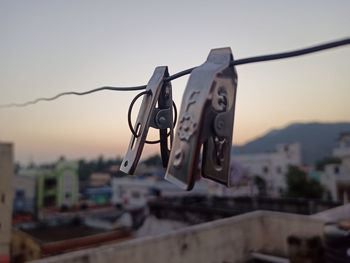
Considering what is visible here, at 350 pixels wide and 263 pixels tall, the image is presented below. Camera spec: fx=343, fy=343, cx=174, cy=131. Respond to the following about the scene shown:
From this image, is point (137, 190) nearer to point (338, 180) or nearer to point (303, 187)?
point (303, 187)

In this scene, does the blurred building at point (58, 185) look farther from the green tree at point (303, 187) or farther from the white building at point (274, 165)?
the green tree at point (303, 187)

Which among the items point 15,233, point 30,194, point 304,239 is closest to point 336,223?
point 304,239

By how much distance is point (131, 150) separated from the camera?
71 centimetres

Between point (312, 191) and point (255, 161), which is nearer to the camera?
→ point (312, 191)

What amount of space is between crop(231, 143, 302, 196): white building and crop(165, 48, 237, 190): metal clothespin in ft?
56.3

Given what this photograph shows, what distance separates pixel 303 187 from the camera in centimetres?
1307

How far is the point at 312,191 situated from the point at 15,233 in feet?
33.4

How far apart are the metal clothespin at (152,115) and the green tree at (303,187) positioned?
1334 centimetres

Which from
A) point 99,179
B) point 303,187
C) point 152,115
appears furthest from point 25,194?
point 152,115

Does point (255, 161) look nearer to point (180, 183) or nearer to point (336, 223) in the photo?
point (336, 223)

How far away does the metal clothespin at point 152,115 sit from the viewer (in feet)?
2.26

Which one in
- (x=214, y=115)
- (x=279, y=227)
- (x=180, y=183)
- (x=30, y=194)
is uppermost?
(x=214, y=115)

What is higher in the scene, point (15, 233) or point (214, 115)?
point (214, 115)

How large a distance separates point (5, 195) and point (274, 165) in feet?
50.8
